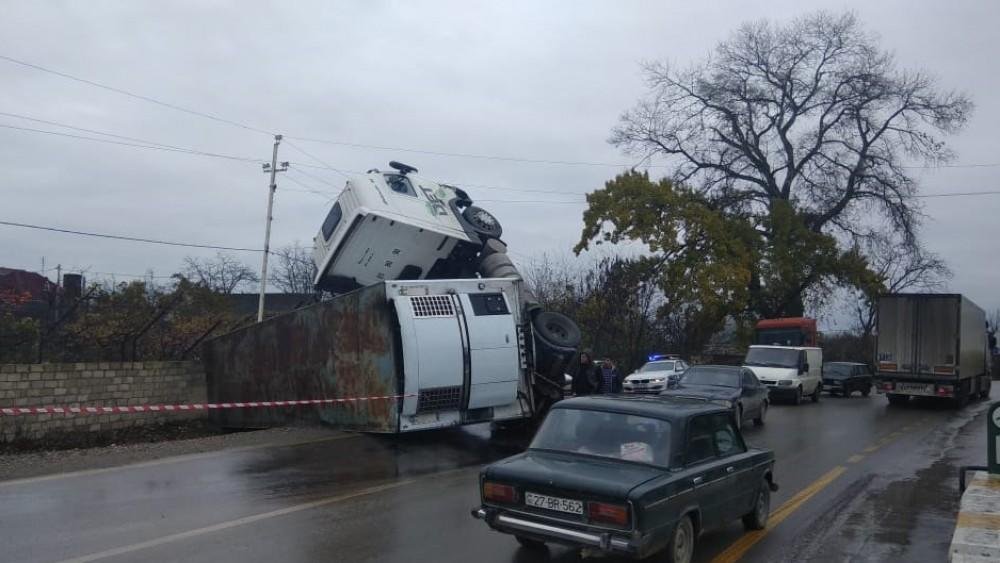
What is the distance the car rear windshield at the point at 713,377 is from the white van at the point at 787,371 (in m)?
7.27

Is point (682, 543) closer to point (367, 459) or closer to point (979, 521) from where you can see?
point (979, 521)

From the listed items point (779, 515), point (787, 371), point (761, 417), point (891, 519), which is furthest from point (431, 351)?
point (787, 371)

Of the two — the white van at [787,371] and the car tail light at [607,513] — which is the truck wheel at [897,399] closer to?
the white van at [787,371]

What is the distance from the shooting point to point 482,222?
17078mm

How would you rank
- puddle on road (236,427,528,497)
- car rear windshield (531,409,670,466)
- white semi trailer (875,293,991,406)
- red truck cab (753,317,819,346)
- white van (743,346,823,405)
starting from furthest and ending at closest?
1. red truck cab (753,317,819,346)
2. white van (743,346,823,405)
3. white semi trailer (875,293,991,406)
4. puddle on road (236,427,528,497)
5. car rear windshield (531,409,670,466)

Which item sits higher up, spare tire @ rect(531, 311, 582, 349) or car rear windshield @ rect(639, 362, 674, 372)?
spare tire @ rect(531, 311, 582, 349)

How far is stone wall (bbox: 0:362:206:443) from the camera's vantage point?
51.9 feet

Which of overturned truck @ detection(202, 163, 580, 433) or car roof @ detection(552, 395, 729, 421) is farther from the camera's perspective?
overturned truck @ detection(202, 163, 580, 433)

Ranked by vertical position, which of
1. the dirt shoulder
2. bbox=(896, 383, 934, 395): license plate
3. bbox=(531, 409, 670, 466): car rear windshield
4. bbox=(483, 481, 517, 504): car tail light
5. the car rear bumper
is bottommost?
the dirt shoulder

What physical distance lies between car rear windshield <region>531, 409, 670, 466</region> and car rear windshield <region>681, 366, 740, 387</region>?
12.0m

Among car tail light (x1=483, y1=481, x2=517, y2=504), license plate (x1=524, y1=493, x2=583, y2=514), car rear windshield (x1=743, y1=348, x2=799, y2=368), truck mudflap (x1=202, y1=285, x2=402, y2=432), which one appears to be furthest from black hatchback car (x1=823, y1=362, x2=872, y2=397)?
license plate (x1=524, y1=493, x2=583, y2=514)

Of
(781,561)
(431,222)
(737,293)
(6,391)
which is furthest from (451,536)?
(737,293)

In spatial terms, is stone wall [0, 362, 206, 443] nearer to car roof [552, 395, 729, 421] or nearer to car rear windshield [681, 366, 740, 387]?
car rear windshield [681, 366, 740, 387]

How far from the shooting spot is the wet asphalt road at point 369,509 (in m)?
7.34
